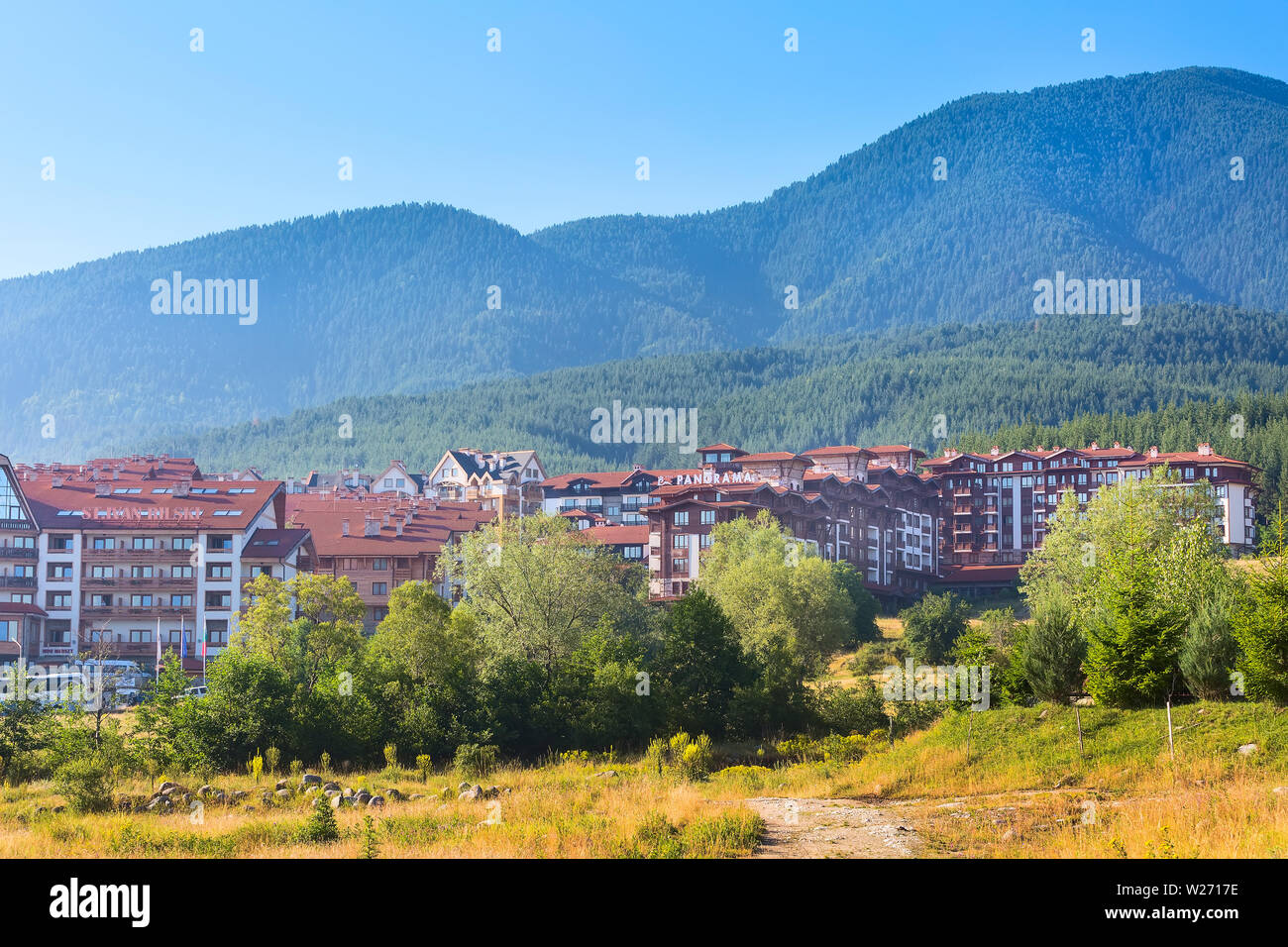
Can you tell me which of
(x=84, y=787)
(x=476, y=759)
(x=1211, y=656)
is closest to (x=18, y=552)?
(x=476, y=759)

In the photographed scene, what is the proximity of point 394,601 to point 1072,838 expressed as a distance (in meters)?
41.5

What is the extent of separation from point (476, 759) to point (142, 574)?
6663cm

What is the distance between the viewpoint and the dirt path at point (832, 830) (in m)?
26.0

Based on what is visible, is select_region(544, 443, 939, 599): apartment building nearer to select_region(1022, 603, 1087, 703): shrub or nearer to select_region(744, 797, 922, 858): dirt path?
select_region(1022, 603, 1087, 703): shrub

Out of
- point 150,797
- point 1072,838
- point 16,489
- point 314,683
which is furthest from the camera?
point 16,489

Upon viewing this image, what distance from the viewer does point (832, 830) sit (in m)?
29.8

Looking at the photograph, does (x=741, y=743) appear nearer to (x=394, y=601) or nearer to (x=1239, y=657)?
(x=394, y=601)

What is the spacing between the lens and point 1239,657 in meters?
39.0

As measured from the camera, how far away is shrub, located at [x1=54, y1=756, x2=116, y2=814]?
129 ft

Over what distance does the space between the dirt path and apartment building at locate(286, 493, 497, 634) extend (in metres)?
81.6

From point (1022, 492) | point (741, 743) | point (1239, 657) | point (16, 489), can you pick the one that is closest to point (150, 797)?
point (741, 743)

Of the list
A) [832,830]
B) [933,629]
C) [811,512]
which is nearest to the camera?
[832,830]

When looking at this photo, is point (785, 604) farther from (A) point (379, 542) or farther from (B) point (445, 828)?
(A) point (379, 542)
